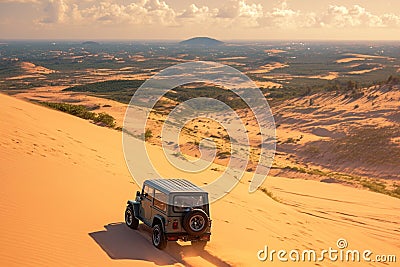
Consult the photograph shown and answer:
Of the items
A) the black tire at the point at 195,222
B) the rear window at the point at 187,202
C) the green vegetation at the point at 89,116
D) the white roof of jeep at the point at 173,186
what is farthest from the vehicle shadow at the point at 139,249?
the green vegetation at the point at 89,116

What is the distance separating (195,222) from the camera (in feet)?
31.2

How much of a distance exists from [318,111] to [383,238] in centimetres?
Result: 3722

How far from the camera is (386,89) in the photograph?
50625 mm

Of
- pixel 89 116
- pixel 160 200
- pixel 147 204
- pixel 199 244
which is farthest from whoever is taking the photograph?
pixel 89 116

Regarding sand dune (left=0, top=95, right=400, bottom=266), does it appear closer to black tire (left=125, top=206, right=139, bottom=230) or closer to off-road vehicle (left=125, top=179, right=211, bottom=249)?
black tire (left=125, top=206, right=139, bottom=230)

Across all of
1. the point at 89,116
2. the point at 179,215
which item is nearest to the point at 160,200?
the point at 179,215

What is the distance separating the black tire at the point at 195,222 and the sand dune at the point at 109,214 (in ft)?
1.87

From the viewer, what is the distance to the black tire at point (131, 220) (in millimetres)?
10539

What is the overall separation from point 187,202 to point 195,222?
0.44 meters

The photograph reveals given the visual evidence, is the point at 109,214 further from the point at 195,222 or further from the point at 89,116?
the point at 89,116

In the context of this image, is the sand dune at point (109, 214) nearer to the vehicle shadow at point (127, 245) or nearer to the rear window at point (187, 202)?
the vehicle shadow at point (127, 245)

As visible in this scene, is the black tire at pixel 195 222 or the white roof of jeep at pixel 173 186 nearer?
the black tire at pixel 195 222

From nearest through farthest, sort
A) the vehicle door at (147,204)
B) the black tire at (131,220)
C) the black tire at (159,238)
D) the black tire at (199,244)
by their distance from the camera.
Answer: the black tire at (159,238), the black tire at (199,244), the vehicle door at (147,204), the black tire at (131,220)

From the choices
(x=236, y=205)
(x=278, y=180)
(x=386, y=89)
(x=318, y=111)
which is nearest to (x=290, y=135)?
(x=318, y=111)
